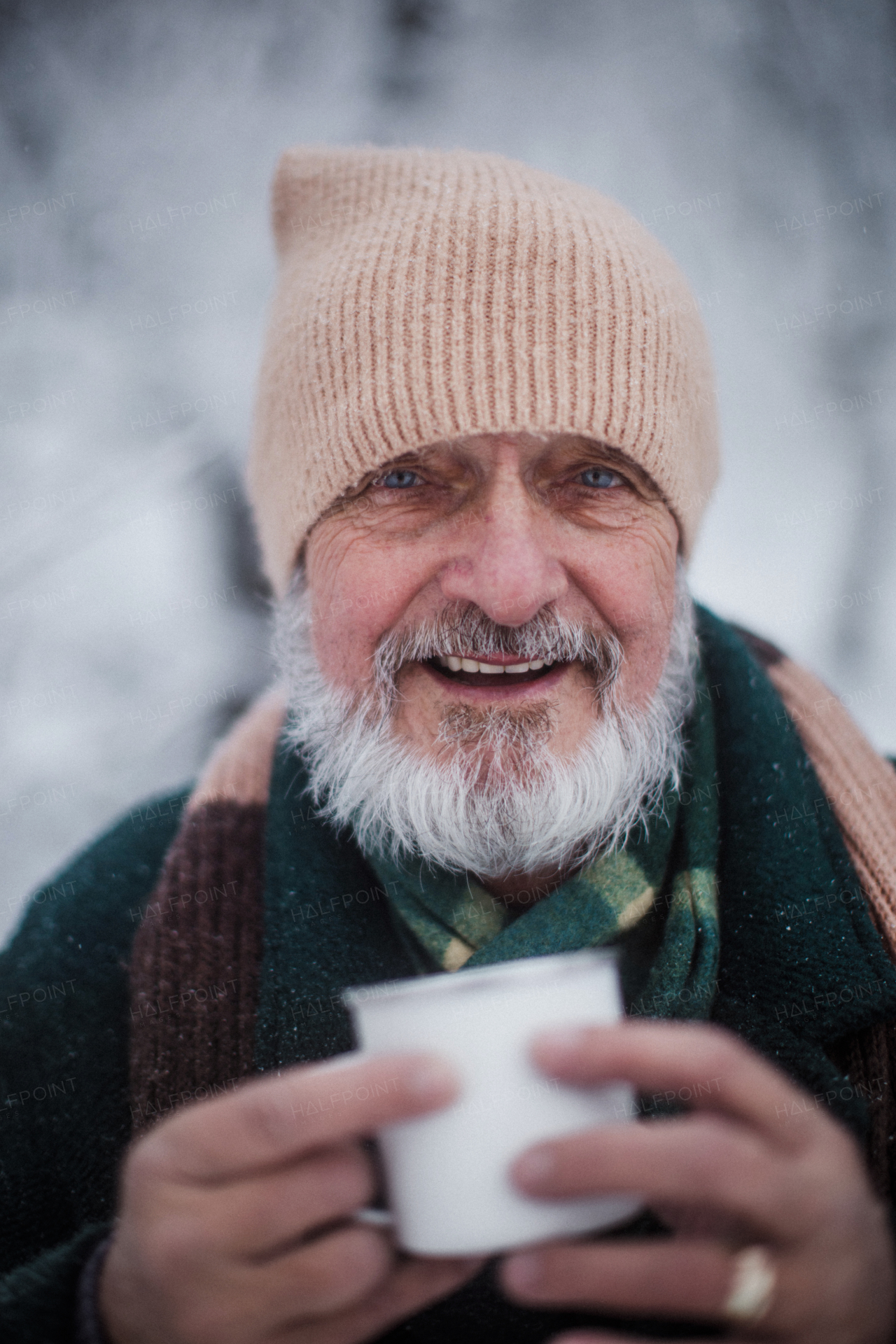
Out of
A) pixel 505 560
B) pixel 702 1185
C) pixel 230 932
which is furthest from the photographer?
pixel 230 932

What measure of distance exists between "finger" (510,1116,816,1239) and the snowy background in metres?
2.24

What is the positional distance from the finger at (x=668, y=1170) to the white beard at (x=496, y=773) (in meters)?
0.70

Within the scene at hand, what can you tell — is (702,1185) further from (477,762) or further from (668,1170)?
(477,762)

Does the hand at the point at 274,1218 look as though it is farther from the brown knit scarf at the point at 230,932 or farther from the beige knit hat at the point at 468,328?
the beige knit hat at the point at 468,328

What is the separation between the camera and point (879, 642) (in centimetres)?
289

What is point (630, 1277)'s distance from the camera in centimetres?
66

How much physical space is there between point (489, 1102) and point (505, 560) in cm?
78

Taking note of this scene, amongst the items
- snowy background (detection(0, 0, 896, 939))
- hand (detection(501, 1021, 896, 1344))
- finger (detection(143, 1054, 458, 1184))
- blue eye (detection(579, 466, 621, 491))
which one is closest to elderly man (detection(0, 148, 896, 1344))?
blue eye (detection(579, 466, 621, 491))

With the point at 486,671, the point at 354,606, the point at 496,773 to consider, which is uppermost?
the point at 354,606

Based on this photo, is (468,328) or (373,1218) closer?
(373,1218)

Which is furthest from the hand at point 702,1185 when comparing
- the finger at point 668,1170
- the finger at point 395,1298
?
the finger at point 395,1298

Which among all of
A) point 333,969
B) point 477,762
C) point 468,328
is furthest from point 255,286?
point 333,969

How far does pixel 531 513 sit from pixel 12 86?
2196mm

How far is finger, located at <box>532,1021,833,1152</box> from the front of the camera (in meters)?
0.65
